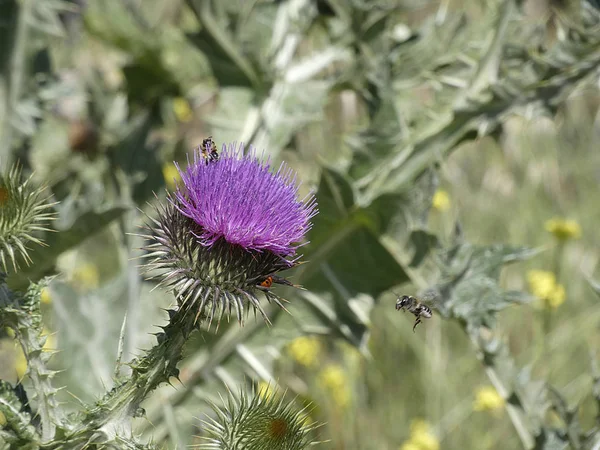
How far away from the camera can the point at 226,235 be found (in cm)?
189

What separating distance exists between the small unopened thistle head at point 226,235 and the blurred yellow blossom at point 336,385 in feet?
7.90

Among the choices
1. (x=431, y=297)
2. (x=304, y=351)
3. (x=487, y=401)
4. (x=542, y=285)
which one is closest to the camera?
(x=431, y=297)

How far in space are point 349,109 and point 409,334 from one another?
2.28m

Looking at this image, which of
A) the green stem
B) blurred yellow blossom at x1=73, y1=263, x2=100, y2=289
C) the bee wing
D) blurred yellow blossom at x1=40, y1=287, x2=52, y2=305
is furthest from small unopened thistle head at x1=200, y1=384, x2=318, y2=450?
blurred yellow blossom at x1=73, y1=263, x2=100, y2=289

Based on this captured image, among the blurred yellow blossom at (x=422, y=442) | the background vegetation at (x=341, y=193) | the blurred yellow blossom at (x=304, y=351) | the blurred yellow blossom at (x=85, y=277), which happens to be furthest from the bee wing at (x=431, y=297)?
the blurred yellow blossom at (x=85, y=277)

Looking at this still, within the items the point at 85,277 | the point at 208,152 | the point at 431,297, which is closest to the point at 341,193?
the point at 431,297

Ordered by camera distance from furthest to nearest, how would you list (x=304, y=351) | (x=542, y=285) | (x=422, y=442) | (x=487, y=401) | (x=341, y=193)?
(x=304, y=351), (x=542, y=285), (x=487, y=401), (x=422, y=442), (x=341, y=193)

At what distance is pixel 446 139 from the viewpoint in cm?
317

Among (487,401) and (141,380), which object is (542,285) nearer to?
(487,401)

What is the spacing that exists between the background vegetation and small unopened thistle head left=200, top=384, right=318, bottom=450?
59cm

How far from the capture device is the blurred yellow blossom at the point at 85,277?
5176 mm

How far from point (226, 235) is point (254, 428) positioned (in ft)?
1.68

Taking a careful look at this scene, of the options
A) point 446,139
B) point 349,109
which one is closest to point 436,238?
point 446,139

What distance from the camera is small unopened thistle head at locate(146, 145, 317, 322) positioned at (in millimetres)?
1872
